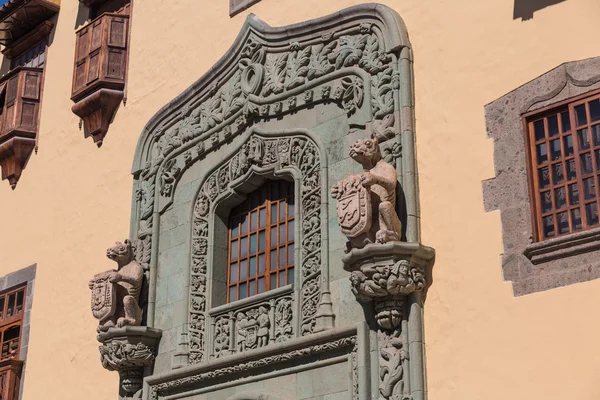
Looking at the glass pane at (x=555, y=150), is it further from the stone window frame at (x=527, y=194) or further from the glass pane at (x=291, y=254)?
the glass pane at (x=291, y=254)

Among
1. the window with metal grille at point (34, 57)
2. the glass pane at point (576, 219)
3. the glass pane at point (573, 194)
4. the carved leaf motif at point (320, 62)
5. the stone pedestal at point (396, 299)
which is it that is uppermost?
the window with metal grille at point (34, 57)

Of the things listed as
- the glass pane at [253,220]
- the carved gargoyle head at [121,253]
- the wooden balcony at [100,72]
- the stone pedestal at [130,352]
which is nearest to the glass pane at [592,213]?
the glass pane at [253,220]

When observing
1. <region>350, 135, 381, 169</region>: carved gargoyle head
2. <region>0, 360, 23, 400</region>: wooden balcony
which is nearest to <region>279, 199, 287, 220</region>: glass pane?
<region>350, 135, 381, 169</region>: carved gargoyle head

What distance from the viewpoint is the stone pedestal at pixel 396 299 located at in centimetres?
1075

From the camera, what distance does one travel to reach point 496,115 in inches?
431

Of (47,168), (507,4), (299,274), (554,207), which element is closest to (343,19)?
(507,4)

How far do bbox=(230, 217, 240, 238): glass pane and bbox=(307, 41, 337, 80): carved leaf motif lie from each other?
7.46 feet

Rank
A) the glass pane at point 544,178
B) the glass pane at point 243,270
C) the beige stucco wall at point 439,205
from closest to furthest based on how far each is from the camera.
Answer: the beige stucco wall at point 439,205
the glass pane at point 544,178
the glass pane at point 243,270

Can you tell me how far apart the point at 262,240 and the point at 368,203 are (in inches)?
105

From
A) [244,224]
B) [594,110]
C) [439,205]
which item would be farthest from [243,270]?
[594,110]

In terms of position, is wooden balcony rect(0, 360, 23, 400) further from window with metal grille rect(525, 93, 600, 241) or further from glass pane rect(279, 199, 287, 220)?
window with metal grille rect(525, 93, 600, 241)

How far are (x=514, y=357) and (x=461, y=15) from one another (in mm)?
4067

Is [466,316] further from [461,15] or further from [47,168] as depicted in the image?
[47,168]

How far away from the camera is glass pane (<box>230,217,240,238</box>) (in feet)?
45.9
